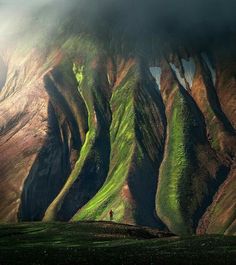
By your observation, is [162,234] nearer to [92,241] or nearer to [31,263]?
[92,241]

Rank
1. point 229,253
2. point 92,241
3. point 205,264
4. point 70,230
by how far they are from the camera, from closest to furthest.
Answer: point 205,264, point 229,253, point 92,241, point 70,230

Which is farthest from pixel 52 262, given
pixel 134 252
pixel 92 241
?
pixel 92 241

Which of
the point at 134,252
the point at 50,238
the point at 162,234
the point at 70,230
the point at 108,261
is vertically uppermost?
the point at 108,261

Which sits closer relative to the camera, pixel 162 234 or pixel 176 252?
pixel 176 252

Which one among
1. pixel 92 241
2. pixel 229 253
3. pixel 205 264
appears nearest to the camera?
pixel 205 264

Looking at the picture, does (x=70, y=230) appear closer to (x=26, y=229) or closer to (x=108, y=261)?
(x=26, y=229)

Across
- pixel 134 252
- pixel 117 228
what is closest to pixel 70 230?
pixel 117 228

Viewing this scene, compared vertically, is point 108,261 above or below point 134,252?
above
